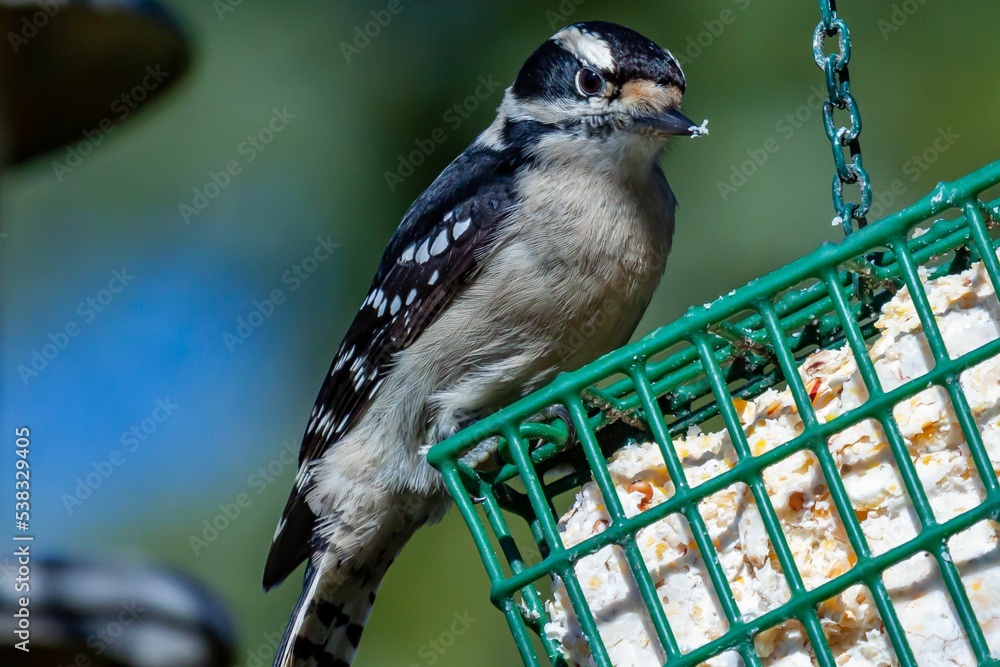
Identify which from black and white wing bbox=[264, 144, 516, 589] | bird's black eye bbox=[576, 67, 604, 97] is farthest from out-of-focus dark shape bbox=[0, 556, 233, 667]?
bird's black eye bbox=[576, 67, 604, 97]

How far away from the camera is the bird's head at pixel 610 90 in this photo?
11.4 feet

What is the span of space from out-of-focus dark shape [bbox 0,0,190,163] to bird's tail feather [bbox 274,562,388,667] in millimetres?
1668

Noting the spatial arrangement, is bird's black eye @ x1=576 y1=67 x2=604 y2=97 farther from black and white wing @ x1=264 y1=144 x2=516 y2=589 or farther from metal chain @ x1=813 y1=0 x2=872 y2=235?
metal chain @ x1=813 y1=0 x2=872 y2=235

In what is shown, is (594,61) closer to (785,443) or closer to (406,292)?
(406,292)

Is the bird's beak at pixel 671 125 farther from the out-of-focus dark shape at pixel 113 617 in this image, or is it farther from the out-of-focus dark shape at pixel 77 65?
the out-of-focus dark shape at pixel 113 617

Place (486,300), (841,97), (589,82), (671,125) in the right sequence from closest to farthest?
(841,97) < (671,125) < (486,300) < (589,82)

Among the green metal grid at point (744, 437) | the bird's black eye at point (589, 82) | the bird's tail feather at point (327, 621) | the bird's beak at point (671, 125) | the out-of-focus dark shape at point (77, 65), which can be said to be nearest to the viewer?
the green metal grid at point (744, 437)

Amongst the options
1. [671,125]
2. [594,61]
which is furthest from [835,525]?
[594,61]

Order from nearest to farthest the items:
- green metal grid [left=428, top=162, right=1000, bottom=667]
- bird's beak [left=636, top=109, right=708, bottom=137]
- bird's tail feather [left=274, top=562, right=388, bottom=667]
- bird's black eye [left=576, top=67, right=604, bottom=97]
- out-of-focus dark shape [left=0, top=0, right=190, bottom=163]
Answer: green metal grid [left=428, top=162, right=1000, bottom=667] → out-of-focus dark shape [left=0, top=0, right=190, bottom=163] → bird's beak [left=636, top=109, right=708, bottom=137] → bird's black eye [left=576, top=67, right=604, bottom=97] → bird's tail feather [left=274, top=562, right=388, bottom=667]

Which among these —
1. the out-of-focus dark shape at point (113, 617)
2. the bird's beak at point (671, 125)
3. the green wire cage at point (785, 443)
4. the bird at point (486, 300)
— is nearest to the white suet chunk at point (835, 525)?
the green wire cage at point (785, 443)

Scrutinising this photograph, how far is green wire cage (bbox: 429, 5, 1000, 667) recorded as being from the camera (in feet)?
6.37

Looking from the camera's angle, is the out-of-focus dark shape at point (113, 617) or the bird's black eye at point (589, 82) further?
the bird's black eye at point (589, 82)

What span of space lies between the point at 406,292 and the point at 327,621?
117 cm

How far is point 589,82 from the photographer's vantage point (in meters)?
3.61
